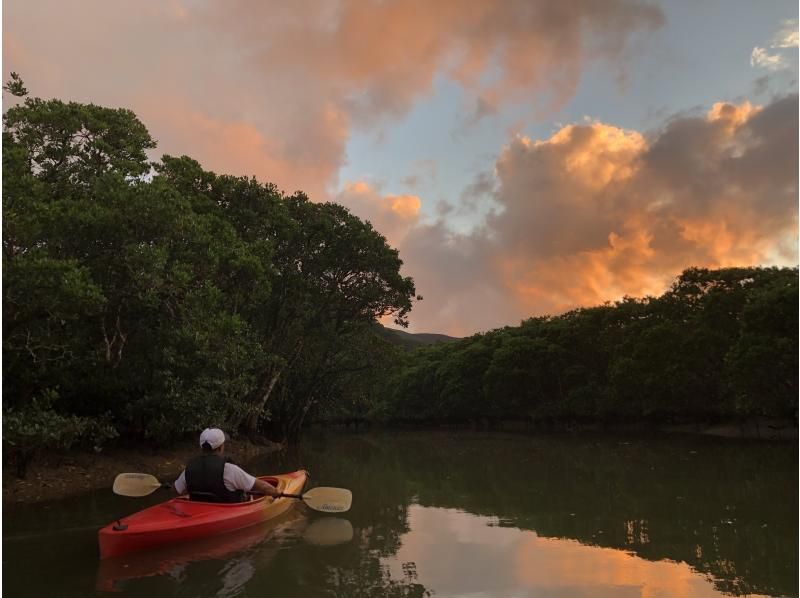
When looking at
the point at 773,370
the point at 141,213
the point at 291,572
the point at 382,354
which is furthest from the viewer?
the point at 382,354

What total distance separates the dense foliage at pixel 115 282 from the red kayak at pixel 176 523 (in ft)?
16.6

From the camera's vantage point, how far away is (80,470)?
15.9 metres

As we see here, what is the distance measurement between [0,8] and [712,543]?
11.9m

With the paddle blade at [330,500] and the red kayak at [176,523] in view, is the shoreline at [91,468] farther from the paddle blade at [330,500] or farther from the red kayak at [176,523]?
the paddle blade at [330,500]

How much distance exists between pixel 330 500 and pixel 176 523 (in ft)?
8.70

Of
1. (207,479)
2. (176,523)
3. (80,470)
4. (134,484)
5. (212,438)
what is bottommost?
(80,470)

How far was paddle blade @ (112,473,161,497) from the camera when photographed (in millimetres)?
9875

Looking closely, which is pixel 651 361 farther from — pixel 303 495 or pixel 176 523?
pixel 176 523

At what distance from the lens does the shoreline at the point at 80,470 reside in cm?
1333

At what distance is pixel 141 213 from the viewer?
47.9 feet

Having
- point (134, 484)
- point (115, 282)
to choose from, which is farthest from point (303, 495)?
point (115, 282)

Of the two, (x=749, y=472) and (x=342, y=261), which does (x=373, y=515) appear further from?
(x=342, y=261)

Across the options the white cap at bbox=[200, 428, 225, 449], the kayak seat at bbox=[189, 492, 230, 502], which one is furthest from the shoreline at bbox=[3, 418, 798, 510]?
the white cap at bbox=[200, 428, 225, 449]

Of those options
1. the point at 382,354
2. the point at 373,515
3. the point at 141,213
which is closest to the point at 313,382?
the point at 382,354
